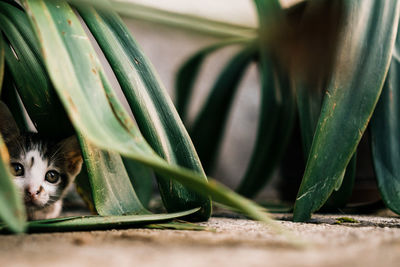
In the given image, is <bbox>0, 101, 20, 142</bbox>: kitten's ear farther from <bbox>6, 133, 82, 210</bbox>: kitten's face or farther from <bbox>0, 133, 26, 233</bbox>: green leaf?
<bbox>0, 133, 26, 233</bbox>: green leaf

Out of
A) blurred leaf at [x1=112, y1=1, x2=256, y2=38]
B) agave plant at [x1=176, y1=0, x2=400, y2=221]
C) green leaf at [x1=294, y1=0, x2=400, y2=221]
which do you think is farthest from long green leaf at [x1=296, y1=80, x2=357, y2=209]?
blurred leaf at [x1=112, y1=1, x2=256, y2=38]

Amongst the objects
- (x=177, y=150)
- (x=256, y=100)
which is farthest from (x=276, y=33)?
(x=256, y=100)

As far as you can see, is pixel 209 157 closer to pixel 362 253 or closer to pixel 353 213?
pixel 353 213

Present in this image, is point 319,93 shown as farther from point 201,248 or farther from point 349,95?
point 201,248

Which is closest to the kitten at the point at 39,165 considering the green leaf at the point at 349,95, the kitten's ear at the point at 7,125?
the kitten's ear at the point at 7,125

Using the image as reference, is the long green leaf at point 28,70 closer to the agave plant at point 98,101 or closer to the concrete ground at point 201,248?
the agave plant at point 98,101

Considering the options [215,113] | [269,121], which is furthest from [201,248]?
[215,113]
